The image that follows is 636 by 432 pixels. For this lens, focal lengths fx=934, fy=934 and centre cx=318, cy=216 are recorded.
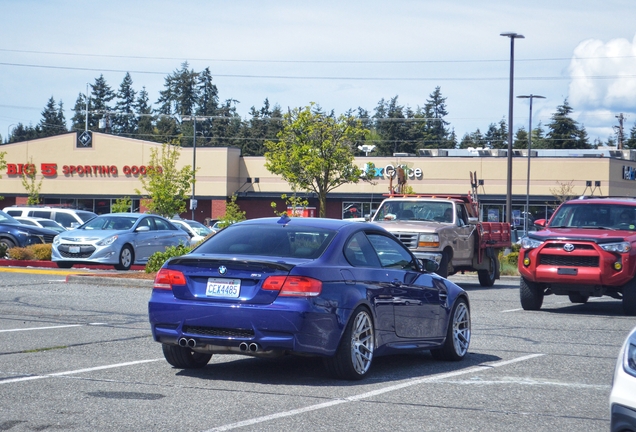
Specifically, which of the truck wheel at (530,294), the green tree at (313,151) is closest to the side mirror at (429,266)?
the truck wheel at (530,294)

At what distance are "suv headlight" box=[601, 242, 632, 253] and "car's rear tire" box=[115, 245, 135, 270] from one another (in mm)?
12183

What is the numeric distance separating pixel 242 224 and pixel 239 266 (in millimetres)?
1182

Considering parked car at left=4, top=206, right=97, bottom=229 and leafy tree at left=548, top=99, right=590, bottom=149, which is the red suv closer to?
parked car at left=4, top=206, right=97, bottom=229

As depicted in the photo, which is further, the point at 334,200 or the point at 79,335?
the point at 334,200

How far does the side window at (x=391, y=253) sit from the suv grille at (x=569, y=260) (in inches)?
264

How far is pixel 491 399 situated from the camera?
305 inches

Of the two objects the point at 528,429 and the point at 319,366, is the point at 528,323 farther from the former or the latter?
the point at 528,429

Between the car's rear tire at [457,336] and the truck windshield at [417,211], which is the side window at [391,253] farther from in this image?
the truck windshield at [417,211]

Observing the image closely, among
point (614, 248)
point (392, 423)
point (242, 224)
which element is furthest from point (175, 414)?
point (614, 248)

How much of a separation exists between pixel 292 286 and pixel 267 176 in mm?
61582

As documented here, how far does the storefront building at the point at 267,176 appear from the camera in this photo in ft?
212

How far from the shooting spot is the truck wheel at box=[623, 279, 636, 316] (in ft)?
51.7

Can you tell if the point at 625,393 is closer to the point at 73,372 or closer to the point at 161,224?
the point at 73,372

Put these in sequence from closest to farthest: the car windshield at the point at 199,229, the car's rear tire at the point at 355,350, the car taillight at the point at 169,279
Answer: the car's rear tire at the point at 355,350 < the car taillight at the point at 169,279 < the car windshield at the point at 199,229
